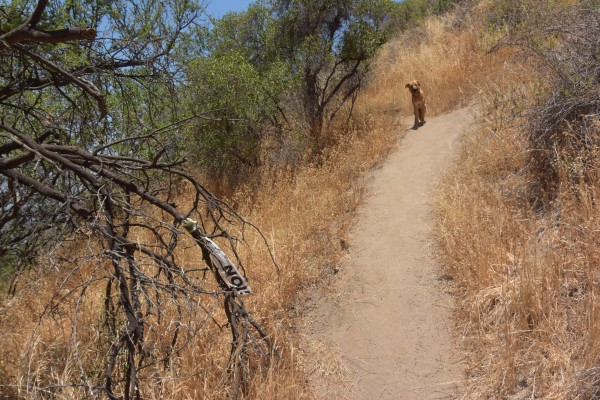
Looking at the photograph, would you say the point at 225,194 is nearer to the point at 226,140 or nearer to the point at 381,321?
the point at 226,140

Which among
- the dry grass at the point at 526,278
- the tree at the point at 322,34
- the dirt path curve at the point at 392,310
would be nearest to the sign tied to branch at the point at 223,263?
the dirt path curve at the point at 392,310

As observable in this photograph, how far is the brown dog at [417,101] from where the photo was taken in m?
9.72

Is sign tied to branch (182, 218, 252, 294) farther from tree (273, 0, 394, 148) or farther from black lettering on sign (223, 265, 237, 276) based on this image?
tree (273, 0, 394, 148)

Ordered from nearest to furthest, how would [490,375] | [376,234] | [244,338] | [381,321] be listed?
[244,338] < [490,375] < [381,321] < [376,234]

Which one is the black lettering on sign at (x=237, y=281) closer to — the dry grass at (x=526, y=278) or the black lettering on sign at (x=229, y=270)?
the black lettering on sign at (x=229, y=270)

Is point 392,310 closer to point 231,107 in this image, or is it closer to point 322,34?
point 231,107

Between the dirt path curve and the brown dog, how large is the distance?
2634 millimetres

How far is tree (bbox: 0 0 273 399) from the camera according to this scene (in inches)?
91.4

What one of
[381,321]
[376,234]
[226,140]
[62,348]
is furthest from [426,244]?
[226,140]

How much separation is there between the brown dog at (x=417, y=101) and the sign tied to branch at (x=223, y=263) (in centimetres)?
802

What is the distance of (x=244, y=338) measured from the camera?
2.69 m

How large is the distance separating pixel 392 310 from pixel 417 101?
6299mm

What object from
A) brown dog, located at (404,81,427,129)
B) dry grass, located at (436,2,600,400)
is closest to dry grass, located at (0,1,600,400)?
dry grass, located at (436,2,600,400)

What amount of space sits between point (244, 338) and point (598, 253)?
103 inches
